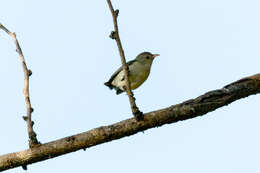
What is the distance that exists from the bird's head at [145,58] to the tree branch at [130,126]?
137 inches

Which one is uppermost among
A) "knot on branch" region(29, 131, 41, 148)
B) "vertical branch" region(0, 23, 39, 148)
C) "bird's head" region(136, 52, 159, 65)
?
"bird's head" region(136, 52, 159, 65)

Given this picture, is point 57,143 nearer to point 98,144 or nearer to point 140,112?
point 98,144

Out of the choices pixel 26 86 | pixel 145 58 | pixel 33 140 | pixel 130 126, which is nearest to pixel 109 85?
pixel 145 58

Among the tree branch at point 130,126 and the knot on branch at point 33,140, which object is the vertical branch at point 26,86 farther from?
the tree branch at point 130,126

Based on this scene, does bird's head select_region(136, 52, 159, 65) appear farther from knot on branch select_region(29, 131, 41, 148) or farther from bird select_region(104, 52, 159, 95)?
knot on branch select_region(29, 131, 41, 148)

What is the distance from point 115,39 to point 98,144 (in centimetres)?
119

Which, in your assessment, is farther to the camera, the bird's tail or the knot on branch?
the bird's tail

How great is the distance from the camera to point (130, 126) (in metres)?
5.21

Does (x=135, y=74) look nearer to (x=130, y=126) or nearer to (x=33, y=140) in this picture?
(x=130, y=126)

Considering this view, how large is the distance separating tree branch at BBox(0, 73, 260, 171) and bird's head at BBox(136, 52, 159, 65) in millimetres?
3489

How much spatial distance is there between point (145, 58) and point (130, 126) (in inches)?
158

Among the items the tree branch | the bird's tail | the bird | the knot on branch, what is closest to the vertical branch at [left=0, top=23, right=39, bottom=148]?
the knot on branch

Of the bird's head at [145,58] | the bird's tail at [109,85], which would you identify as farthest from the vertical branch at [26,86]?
the bird's tail at [109,85]

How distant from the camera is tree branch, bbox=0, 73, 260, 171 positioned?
516cm
